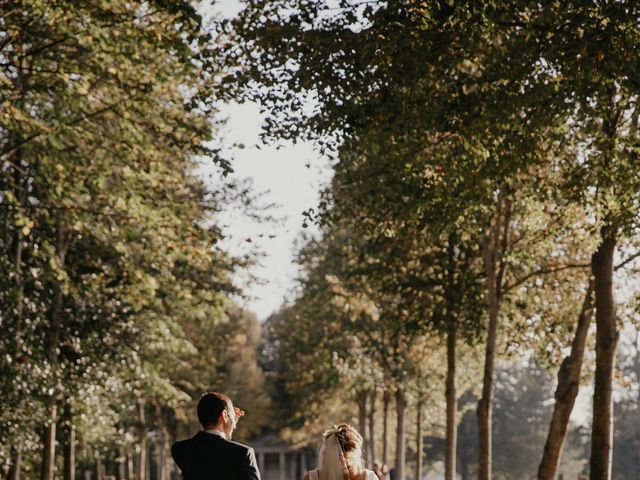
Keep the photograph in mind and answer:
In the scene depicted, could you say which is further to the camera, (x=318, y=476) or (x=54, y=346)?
(x=54, y=346)

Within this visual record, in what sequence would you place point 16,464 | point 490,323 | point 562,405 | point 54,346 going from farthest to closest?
point 16,464 → point 54,346 → point 490,323 → point 562,405

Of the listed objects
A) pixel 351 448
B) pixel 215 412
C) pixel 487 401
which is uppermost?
pixel 487 401

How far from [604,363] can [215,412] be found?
892 centimetres

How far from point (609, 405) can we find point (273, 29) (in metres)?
7.40

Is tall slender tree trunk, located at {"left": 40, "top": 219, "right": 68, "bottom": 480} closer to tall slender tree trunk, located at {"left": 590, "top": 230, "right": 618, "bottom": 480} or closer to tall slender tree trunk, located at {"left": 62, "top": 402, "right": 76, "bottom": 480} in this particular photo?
tall slender tree trunk, located at {"left": 62, "top": 402, "right": 76, "bottom": 480}

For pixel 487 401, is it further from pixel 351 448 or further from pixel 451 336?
pixel 351 448

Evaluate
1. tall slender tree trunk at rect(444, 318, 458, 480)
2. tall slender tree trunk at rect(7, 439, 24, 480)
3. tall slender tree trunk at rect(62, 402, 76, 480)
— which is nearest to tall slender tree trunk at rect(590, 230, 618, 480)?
tall slender tree trunk at rect(444, 318, 458, 480)

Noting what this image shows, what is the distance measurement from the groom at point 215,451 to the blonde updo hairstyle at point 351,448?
1766 millimetres

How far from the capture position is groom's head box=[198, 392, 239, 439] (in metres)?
6.73

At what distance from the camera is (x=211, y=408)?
6.73 m

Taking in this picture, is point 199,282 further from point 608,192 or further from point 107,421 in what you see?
point 608,192

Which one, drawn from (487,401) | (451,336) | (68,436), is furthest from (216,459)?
(68,436)

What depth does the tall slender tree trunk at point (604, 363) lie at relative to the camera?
13.6 meters

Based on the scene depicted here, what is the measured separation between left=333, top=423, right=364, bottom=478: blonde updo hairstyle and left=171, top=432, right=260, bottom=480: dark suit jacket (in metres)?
1.80
